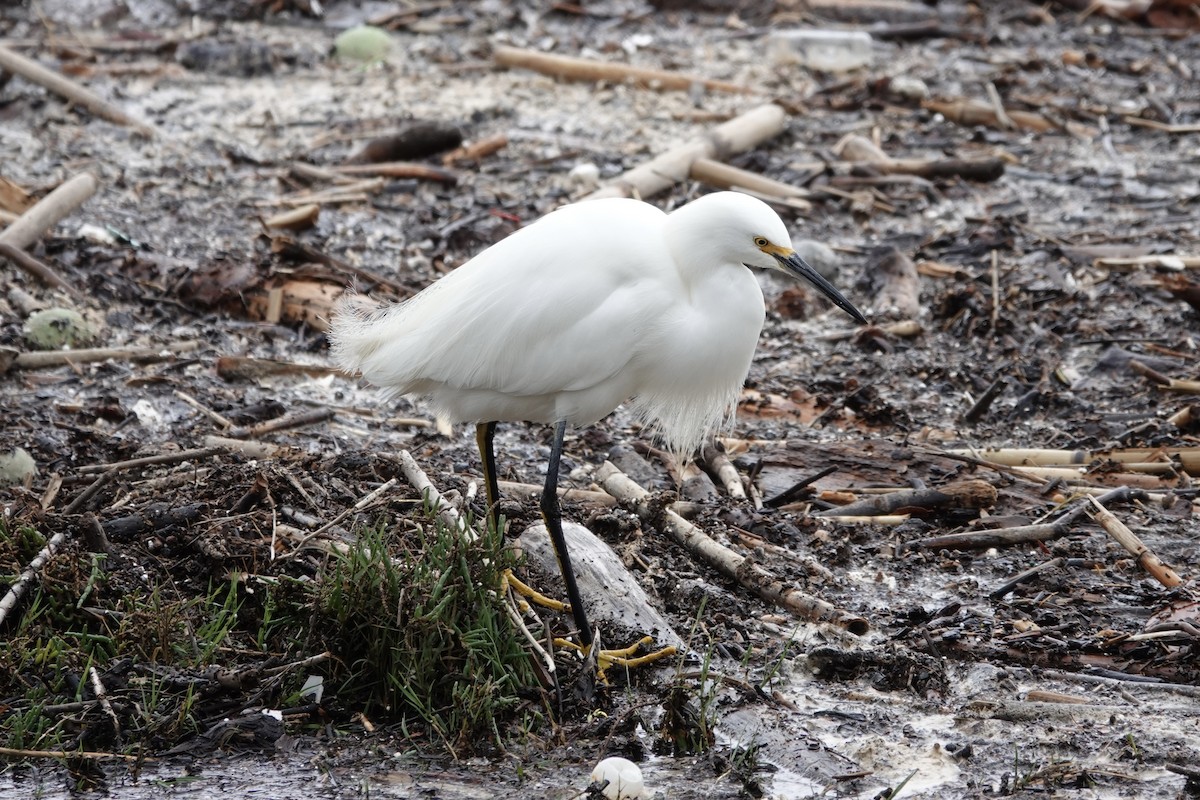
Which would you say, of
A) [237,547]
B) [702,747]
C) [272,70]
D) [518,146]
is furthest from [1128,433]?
[272,70]

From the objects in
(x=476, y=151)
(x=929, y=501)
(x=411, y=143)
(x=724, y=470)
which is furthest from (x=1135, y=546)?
(x=411, y=143)

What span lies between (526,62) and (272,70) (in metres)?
2.20

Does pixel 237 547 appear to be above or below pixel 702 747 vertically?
above

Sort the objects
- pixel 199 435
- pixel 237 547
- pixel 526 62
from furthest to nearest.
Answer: pixel 526 62 → pixel 199 435 → pixel 237 547

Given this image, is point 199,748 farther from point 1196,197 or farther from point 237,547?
point 1196,197

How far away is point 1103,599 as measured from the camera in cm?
495

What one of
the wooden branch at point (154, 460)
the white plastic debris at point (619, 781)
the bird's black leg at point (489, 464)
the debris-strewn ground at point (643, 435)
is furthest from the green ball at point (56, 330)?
the white plastic debris at point (619, 781)

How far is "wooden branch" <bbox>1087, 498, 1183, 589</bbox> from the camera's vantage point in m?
4.97

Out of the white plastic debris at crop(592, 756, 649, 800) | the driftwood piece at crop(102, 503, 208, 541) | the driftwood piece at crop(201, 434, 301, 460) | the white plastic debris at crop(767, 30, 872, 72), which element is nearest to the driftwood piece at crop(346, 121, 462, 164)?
the white plastic debris at crop(767, 30, 872, 72)

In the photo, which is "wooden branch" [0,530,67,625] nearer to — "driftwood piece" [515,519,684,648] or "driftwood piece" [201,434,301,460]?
"driftwood piece" [201,434,301,460]

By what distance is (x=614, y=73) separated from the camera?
1122cm

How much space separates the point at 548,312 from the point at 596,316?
0.17 m

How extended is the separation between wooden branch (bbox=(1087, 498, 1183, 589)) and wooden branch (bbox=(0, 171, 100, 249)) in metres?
5.89

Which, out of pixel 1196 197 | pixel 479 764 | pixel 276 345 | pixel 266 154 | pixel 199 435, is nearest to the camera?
pixel 479 764
